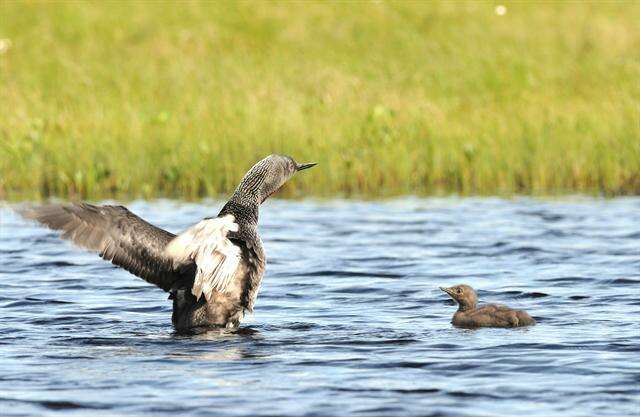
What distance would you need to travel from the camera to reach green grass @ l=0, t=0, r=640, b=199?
1717 centimetres

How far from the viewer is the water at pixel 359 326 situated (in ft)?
22.8

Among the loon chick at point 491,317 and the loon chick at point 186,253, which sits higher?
the loon chick at point 186,253

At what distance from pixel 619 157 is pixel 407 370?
9.85 metres

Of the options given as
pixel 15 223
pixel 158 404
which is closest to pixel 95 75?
pixel 15 223

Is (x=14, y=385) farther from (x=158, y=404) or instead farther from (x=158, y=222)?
(x=158, y=222)

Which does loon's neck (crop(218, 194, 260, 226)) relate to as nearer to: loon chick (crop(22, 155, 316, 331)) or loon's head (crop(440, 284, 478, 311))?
loon chick (crop(22, 155, 316, 331))

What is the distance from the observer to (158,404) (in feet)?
22.2

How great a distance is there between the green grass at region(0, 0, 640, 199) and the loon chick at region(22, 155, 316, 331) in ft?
25.8

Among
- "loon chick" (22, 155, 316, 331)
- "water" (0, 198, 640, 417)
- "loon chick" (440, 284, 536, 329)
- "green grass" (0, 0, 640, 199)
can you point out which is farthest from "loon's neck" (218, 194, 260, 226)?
"green grass" (0, 0, 640, 199)

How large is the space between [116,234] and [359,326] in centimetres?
189

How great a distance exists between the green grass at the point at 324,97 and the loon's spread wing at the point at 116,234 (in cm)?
799

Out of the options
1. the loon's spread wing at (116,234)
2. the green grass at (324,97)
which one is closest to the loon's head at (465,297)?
the loon's spread wing at (116,234)

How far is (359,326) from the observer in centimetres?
939

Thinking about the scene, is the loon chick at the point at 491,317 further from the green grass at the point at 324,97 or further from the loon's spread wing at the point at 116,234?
the green grass at the point at 324,97
